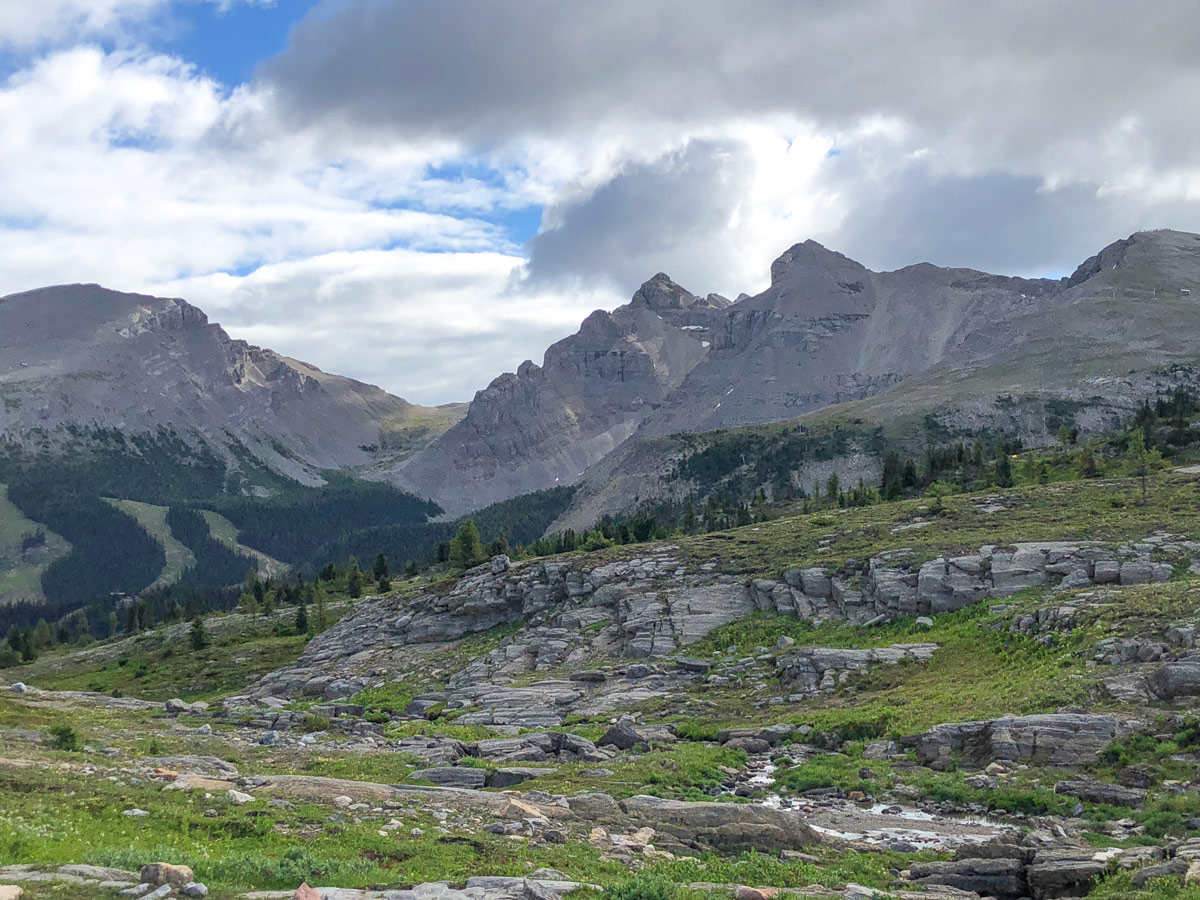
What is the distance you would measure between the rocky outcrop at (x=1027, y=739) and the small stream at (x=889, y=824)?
463 cm

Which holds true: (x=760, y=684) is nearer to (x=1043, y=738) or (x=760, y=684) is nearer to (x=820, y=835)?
(x=1043, y=738)

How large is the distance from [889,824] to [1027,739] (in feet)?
25.0

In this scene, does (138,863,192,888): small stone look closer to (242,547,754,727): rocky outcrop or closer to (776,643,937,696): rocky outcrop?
(242,547,754,727): rocky outcrop

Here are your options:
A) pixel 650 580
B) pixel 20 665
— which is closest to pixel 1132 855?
pixel 650 580

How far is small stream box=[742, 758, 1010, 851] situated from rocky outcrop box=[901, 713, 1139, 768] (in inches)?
182

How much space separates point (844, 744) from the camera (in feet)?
114

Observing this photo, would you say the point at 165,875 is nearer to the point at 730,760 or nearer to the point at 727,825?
the point at 727,825

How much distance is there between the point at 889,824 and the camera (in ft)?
83.9

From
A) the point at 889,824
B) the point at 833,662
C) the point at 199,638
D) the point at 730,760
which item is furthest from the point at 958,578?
the point at 199,638

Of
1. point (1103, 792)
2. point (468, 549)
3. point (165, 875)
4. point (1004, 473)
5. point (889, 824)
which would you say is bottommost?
point (889, 824)

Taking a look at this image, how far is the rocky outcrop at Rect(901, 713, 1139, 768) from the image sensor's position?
2908 centimetres

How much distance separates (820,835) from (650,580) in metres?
42.8

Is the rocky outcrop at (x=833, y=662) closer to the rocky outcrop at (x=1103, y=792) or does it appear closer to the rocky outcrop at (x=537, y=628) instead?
the rocky outcrop at (x=537, y=628)

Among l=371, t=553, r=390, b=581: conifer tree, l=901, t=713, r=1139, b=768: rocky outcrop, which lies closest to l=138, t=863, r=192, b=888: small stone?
l=901, t=713, r=1139, b=768: rocky outcrop
